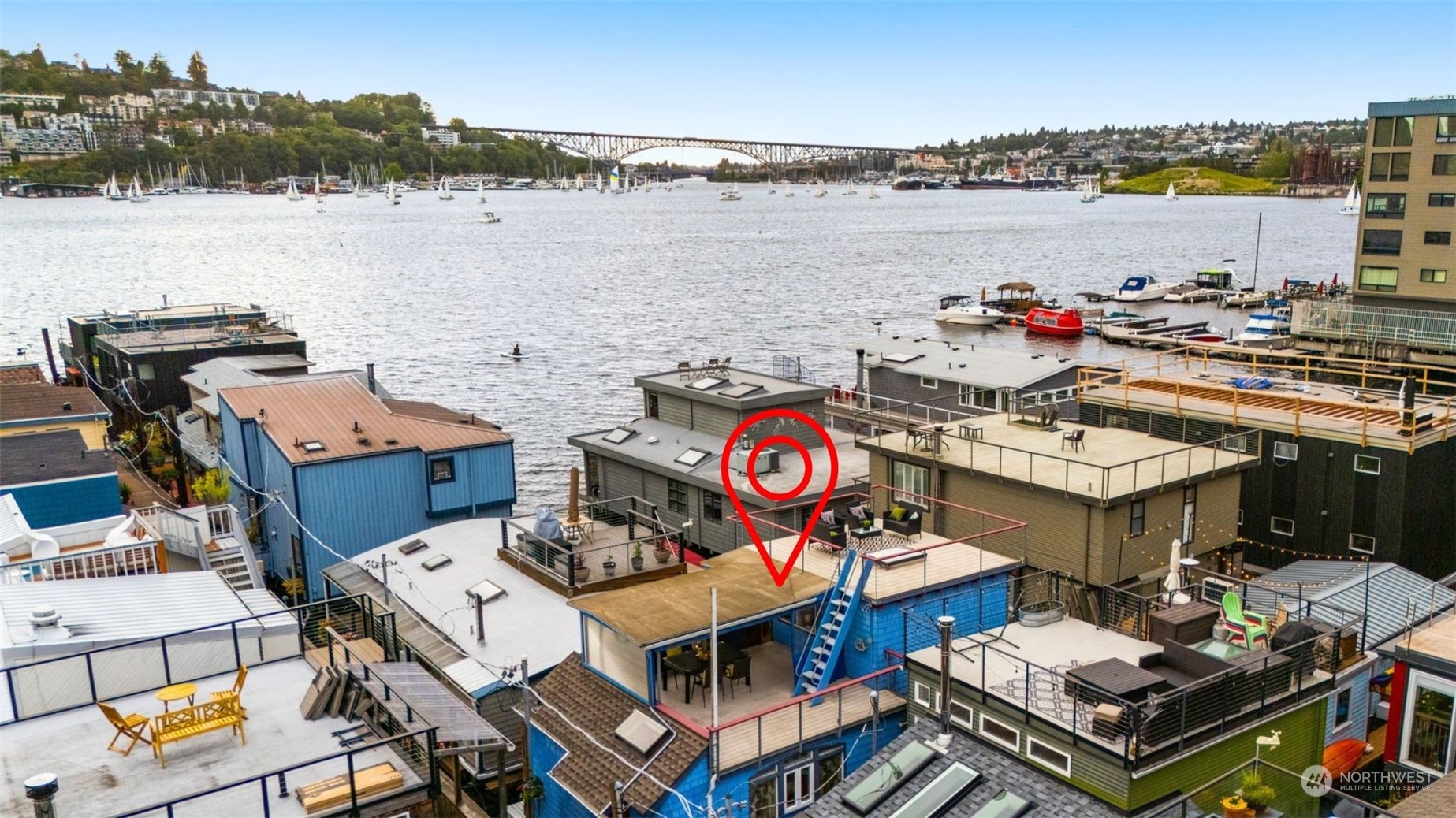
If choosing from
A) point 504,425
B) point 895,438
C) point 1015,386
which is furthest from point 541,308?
point 895,438

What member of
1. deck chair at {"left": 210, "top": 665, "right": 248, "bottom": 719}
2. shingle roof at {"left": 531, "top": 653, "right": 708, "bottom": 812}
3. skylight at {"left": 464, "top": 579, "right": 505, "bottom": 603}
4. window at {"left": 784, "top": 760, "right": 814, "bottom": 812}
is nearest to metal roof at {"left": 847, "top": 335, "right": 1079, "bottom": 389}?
skylight at {"left": 464, "top": 579, "right": 505, "bottom": 603}

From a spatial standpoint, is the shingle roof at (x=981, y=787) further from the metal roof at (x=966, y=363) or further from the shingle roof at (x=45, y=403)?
the shingle roof at (x=45, y=403)

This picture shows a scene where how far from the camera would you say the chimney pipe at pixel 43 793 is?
42.0 feet

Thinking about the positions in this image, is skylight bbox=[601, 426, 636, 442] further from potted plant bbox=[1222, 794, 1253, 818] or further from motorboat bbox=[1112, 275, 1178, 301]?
motorboat bbox=[1112, 275, 1178, 301]

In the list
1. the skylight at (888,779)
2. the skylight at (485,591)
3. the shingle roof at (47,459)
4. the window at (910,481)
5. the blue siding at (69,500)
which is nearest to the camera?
the skylight at (888,779)

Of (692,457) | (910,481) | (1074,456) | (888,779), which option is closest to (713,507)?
(692,457)

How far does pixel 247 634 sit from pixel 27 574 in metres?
8.01

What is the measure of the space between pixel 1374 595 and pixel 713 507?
2043 cm

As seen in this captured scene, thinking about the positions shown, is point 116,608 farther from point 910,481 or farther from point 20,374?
point 20,374

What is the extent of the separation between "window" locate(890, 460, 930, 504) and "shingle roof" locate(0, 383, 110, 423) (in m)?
30.7

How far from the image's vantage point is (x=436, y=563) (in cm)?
3238

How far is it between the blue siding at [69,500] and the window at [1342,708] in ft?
108

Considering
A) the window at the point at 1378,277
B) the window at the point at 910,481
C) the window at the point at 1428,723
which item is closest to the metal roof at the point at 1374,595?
the window at the point at 1428,723

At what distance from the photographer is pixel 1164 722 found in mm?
16516
